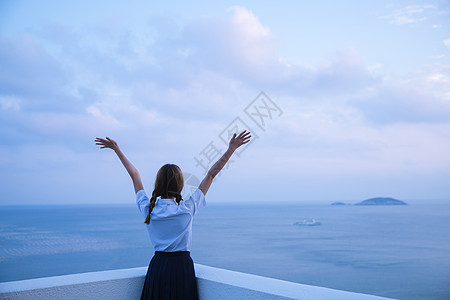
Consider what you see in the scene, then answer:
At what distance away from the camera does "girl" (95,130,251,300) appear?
1736mm

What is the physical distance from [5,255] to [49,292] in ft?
182

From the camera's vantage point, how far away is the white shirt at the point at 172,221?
1.73 m

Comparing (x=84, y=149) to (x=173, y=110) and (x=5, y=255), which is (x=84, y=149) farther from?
(x=5, y=255)

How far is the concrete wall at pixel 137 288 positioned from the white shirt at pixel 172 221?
9.8 inches

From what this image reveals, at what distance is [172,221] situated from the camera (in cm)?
174

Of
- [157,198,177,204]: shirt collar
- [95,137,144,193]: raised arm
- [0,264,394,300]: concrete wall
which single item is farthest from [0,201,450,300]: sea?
[157,198,177,204]: shirt collar

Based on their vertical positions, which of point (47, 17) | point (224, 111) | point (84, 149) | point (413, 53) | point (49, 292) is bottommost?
point (49, 292)

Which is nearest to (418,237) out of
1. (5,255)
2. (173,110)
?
(173,110)

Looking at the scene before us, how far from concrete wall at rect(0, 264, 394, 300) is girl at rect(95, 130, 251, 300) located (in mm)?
91

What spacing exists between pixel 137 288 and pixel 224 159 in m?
0.81

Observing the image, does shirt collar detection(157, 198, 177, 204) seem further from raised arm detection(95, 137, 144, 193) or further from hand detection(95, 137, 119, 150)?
hand detection(95, 137, 119, 150)

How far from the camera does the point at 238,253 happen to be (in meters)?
48.6

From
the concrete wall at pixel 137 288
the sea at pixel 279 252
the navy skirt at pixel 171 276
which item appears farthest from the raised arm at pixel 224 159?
the sea at pixel 279 252

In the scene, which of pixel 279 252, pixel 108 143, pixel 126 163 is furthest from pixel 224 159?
pixel 279 252
